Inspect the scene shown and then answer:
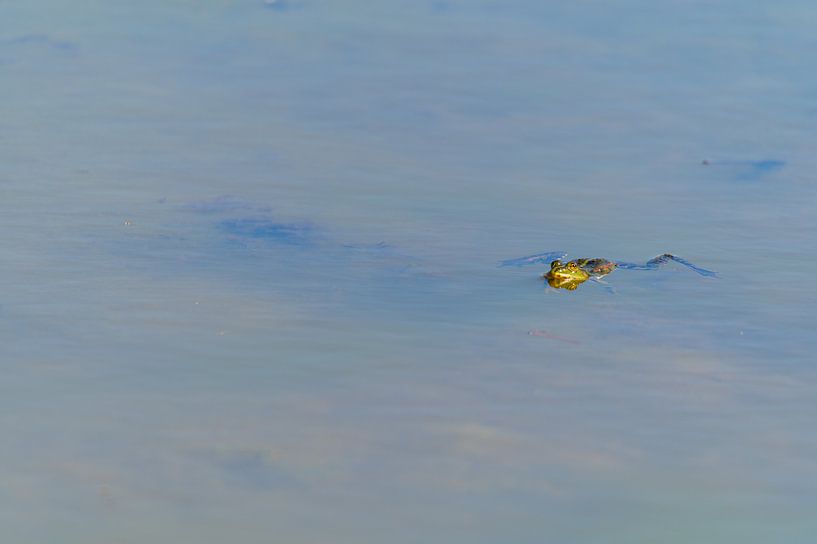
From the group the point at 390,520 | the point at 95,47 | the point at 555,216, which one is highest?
the point at 95,47

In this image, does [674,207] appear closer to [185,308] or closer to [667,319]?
[667,319]

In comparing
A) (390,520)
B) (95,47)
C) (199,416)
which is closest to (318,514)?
(390,520)

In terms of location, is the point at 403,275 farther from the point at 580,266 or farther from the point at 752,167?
the point at 752,167

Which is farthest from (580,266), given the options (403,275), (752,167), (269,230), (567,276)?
(752,167)

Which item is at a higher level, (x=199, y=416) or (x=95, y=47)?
(x=95, y=47)

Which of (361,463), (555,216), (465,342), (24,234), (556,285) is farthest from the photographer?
(555,216)

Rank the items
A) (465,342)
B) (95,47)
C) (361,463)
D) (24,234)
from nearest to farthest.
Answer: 1. (361,463)
2. (465,342)
3. (24,234)
4. (95,47)
